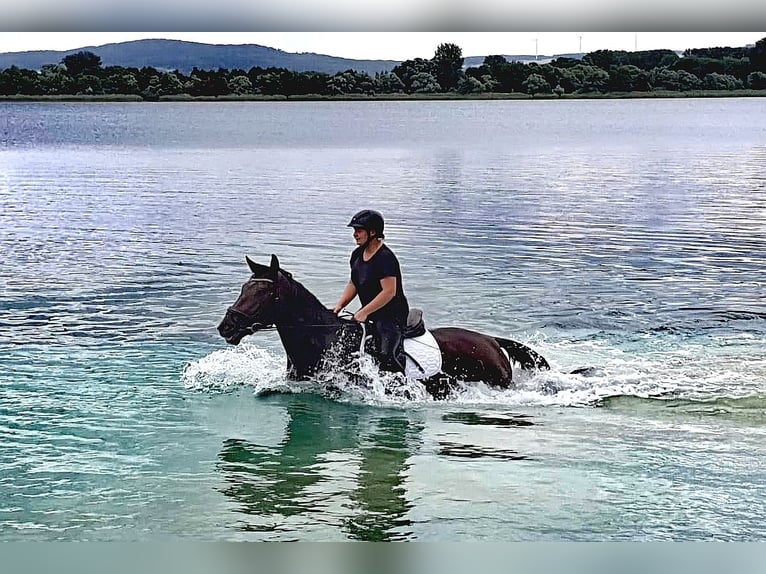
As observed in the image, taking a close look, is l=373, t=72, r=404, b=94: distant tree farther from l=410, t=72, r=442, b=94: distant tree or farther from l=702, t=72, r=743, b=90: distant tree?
l=702, t=72, r=743, b=90: distant tree

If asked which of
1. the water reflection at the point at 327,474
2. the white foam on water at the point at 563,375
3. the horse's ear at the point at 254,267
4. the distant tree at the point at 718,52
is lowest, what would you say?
the water reflection at the point at 327,474

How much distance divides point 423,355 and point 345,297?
35 centimetres

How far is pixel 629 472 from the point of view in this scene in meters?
4.00

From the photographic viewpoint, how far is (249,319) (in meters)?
4.29

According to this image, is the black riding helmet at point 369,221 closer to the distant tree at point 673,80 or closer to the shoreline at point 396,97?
the shoreline at point 396,97

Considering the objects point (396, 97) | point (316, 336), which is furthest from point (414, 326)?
point (396, 97)

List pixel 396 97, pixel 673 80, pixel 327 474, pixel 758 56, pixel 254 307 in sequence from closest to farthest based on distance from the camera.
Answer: pixel 327 474 → pixel 758 56 → pixel 254 307 → pixel 673 80 → pixel 396 97

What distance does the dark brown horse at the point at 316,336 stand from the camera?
427cm

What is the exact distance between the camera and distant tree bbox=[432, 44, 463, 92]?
4.28 metres

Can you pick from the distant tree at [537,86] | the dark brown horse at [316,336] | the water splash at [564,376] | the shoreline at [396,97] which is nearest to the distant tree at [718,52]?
the shoreline at [396,97]

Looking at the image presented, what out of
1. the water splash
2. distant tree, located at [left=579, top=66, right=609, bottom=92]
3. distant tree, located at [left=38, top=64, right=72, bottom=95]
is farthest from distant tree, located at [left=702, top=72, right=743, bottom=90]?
distant tree, located at [left=38, top=64, right=72, bottom=95]

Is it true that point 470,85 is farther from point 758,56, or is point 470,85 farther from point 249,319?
point 249,319
